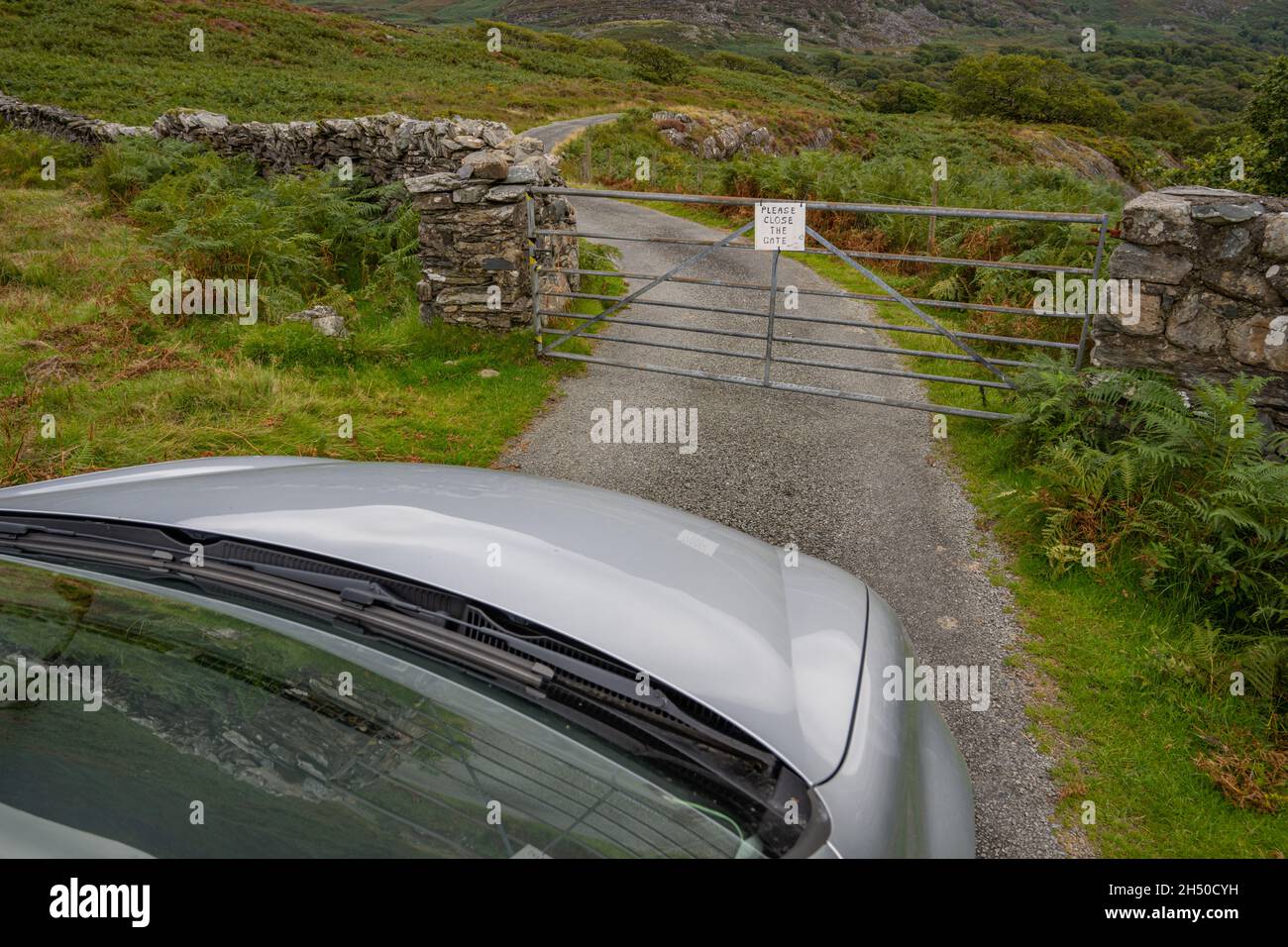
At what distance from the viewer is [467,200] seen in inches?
315

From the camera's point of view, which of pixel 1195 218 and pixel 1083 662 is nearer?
pixel 1083 662

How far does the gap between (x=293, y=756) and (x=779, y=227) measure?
262 inches

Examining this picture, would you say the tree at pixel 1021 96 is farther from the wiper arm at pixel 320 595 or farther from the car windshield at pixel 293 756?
the car windshield at pixel 293 756

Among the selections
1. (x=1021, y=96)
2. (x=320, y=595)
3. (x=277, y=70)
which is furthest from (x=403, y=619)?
(x=1021, y=96)

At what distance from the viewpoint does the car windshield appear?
1367 millimetres

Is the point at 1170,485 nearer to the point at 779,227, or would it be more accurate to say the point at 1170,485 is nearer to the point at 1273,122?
the point at 779,227

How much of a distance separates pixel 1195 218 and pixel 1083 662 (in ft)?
11.3

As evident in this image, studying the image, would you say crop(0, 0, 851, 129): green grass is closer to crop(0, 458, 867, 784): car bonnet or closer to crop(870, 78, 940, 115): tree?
crop(870, 78, 940, 115): tree

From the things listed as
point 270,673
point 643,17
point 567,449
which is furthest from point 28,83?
point 643,17

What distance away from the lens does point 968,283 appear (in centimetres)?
1084

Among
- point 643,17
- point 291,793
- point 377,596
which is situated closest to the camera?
point 291,793
